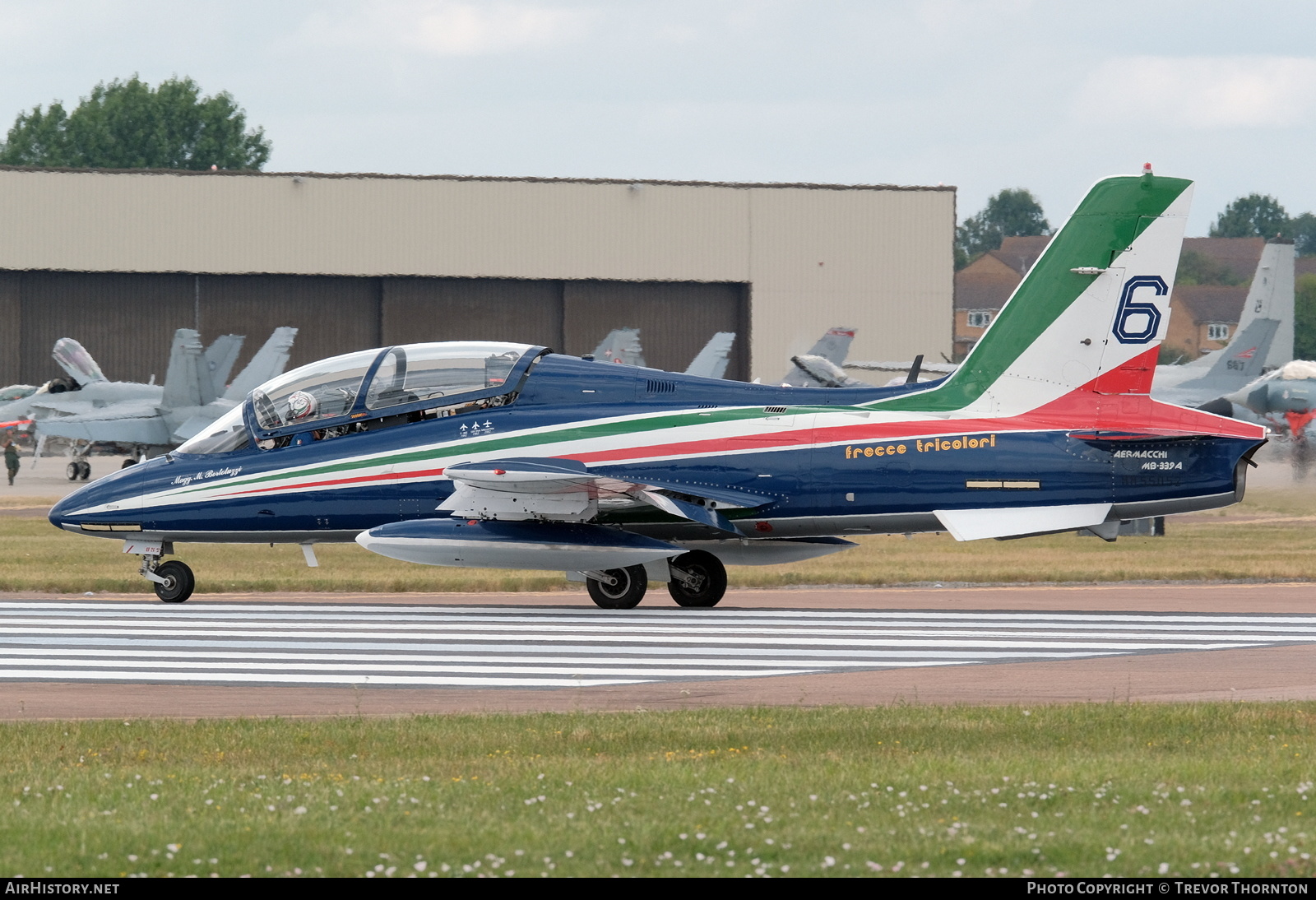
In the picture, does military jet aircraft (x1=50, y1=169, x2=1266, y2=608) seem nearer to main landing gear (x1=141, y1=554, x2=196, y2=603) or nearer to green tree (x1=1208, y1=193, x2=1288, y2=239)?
main landing gear (x1=141, y1=554, x2=196, y2=603)

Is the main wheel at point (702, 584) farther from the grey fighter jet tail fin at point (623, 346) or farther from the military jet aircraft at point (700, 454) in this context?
the grey fighter jet tail fin at point (623, 346)

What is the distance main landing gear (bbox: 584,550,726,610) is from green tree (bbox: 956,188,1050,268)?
179 meters

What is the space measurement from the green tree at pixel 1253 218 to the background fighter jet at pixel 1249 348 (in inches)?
5792

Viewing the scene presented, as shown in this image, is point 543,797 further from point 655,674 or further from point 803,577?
point 803,577

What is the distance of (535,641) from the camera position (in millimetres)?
14898

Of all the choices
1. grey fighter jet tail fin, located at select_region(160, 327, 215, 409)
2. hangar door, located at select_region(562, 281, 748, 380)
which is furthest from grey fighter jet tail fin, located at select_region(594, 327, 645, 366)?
hangar door, located at select_region(562, 281, 748, 380)

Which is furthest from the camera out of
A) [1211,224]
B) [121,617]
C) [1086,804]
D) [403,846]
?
[1211,224]

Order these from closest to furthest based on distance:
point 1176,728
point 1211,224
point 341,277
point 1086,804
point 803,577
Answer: point 1086,804 → point 1176,728 → point 803,577 → point 341,277 → point 1211,224

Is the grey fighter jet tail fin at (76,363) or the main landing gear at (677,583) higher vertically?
the grey fighter jet tail fin at (76,363)

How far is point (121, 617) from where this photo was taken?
1691 centimetres

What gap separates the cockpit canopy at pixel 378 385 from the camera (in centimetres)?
1825

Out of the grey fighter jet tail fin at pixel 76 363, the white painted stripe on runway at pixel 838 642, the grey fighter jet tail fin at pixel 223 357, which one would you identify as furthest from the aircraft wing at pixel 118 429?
the white painted stripe on runway at pixel 838 642

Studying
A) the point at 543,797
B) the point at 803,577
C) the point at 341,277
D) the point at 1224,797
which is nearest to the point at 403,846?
the point at 543,797

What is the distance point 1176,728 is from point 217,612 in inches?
431
